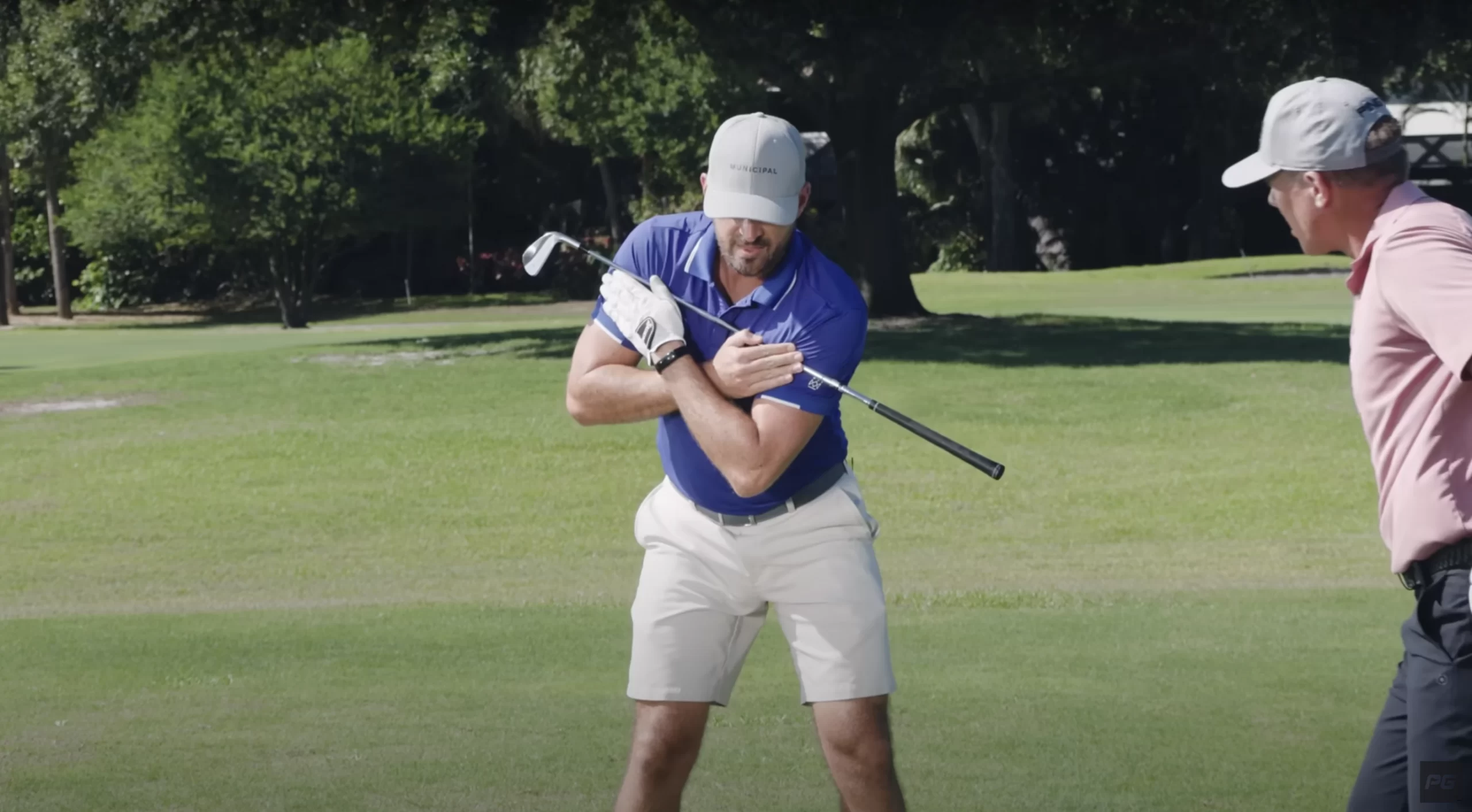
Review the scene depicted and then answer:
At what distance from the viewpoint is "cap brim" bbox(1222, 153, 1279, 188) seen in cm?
395

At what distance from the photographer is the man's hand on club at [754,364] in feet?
15.0

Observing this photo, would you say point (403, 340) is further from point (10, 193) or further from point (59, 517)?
point (10, 193)

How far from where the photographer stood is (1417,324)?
11.4ft

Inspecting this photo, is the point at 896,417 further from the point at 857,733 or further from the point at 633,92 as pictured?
the point at 633,92

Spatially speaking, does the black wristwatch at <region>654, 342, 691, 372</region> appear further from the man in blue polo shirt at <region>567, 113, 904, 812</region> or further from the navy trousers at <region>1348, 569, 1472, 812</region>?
the navy trousers at <region>1348, 569, 1472, 812</region>

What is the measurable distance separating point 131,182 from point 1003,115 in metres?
23.2

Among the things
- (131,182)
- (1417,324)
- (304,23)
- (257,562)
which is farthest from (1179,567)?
(131,182)

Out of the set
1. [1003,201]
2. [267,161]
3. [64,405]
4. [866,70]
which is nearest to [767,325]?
[64,405]

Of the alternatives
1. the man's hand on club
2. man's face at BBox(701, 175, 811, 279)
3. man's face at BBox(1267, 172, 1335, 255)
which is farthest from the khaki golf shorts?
man's face at BBox(1267, 172, 1335, 255)

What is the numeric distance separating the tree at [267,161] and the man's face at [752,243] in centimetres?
3290

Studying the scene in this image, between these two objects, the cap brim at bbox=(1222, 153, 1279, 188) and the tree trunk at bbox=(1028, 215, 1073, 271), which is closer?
the cap brim at bbox=(1222, 153, 1279, 188)

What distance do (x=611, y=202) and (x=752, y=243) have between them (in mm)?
44539

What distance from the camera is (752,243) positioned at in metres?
4.69

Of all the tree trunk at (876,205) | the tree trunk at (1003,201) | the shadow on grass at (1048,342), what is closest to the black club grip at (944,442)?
the shadow on grass at (1048,342)
